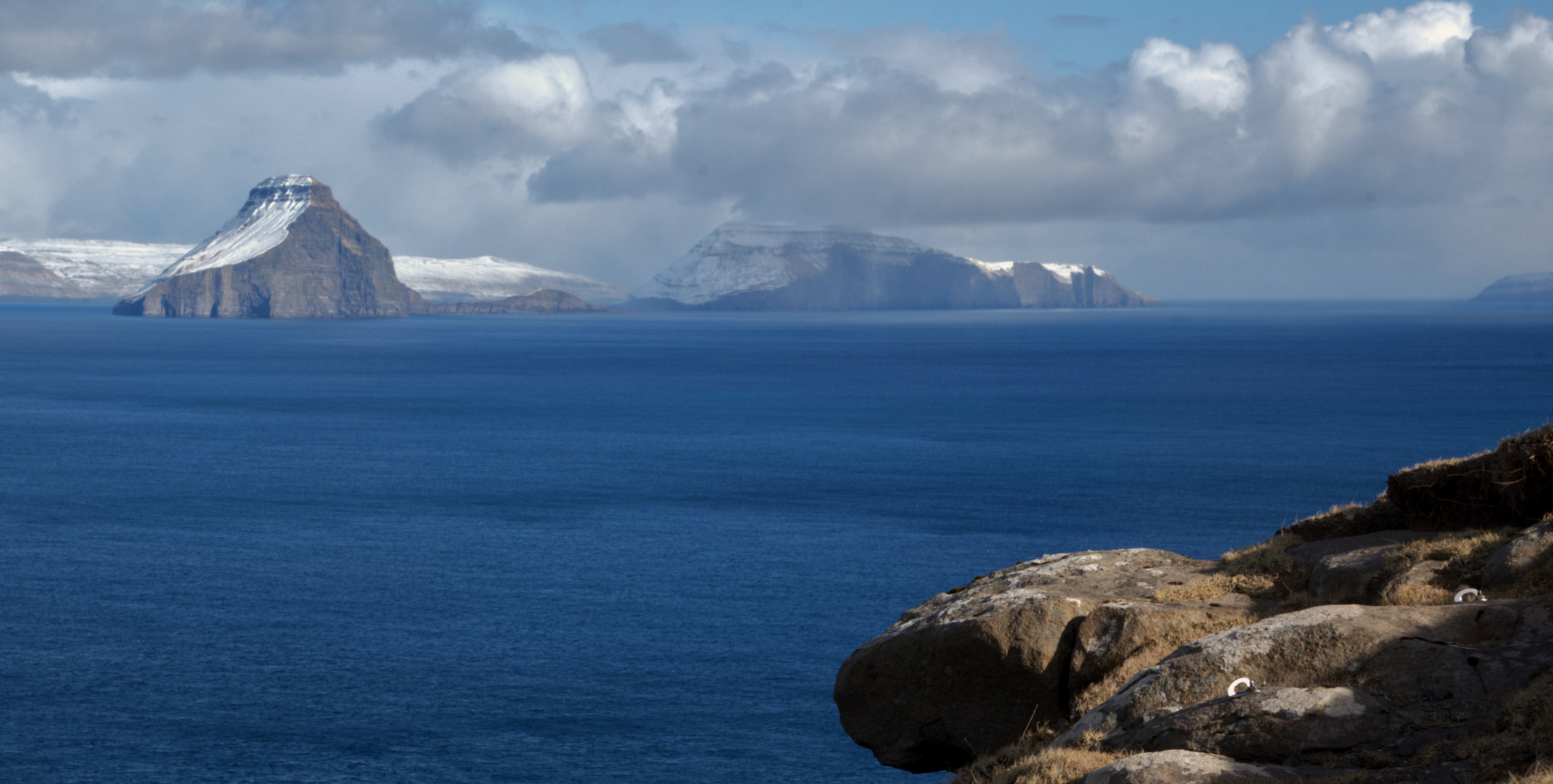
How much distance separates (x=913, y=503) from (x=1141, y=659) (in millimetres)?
78963

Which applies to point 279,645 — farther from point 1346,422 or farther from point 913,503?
point 1346,422

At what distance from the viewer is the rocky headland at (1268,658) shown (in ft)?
39.0

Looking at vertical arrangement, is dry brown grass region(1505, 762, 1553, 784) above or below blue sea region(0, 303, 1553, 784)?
above

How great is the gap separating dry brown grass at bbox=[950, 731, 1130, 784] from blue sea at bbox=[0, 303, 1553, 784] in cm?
3360

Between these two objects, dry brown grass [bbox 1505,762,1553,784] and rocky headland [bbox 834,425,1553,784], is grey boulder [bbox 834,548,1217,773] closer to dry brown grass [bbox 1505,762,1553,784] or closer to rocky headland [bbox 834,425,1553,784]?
rocky headland [bbox 834,425,1553,784]

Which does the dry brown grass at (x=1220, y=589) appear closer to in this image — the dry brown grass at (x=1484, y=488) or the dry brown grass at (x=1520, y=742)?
the dry brown grass at (x=1484, y=488)

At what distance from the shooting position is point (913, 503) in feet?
316

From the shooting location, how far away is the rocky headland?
11891mm

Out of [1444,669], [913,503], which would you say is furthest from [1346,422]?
[1444,669]

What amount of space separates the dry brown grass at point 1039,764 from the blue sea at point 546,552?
33596 millimetres

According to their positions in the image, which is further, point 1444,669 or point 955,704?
point 955,704

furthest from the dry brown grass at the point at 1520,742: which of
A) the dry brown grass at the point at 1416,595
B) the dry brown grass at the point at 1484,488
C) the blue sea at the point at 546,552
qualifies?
the blue sea at the point at 546,552

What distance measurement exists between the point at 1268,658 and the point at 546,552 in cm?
7106

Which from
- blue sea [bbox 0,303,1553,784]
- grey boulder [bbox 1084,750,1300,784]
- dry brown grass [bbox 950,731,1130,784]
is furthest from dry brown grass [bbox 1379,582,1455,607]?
blue sea [bbox 0,303,1553,784]
